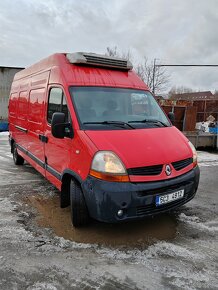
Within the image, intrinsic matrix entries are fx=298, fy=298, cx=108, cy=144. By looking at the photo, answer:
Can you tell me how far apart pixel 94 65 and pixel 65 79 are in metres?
0.67

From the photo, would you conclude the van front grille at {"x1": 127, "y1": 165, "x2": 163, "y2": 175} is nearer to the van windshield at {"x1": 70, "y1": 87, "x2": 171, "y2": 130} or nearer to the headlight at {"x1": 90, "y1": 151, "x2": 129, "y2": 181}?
the headlight at {"x1": 90, "y1": 151, "x2": 129, "y2": 181}

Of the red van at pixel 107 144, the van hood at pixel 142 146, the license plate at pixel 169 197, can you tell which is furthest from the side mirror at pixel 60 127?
the license plate at pixel 169 197

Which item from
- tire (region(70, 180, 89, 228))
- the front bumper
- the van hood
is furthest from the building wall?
the front bumper

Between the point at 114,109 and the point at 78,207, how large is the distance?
1.62m

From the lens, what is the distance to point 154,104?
17.6 feet

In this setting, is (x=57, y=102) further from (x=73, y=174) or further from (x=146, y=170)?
(x=146, y=170)

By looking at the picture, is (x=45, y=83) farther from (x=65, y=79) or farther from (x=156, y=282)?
(x=156, y=282)

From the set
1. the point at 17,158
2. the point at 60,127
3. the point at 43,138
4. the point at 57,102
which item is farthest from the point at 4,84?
the point at 60,127

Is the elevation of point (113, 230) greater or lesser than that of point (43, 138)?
lesser

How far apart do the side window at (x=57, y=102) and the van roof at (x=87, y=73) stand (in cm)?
21

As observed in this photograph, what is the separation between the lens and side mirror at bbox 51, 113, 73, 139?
13.7ft

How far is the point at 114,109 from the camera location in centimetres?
471

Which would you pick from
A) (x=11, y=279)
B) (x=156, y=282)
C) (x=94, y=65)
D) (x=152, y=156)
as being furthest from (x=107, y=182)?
(x=94, y=65)

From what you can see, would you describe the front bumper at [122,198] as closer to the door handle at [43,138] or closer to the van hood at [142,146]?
the van hood at [142,146]
